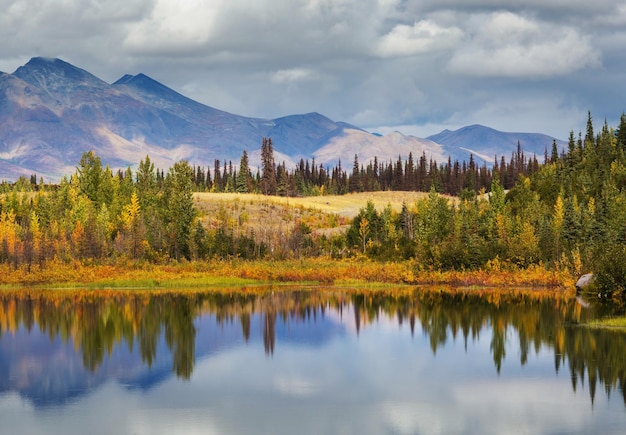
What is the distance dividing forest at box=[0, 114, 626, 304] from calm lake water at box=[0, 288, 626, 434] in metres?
15.8

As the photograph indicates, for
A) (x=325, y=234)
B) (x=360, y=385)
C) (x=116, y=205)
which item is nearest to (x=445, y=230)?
(x=325, y=234)

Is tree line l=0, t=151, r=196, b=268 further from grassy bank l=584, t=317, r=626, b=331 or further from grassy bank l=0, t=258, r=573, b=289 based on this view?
grassy bank l=584, t=317, r=626, b=331

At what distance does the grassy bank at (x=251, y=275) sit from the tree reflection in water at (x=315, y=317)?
5007mm

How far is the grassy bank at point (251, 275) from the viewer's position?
2965 inches

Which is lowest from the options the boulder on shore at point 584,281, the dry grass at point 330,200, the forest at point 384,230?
the boulder on shore at point 584,281

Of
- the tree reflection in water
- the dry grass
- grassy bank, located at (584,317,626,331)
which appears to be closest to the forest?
→ the tree reflection in water

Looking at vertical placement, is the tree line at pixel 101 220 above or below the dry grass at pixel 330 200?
below

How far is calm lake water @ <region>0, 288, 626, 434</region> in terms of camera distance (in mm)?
28828

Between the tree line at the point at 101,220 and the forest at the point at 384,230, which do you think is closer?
the forest at the point at 384,230

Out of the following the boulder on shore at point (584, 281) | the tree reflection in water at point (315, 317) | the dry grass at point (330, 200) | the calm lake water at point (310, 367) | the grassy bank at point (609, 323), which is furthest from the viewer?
the dry grass at point (330, 200)

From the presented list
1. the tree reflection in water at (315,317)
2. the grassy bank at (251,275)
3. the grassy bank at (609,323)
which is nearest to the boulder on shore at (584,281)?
the tree reflection in water at (315,317)

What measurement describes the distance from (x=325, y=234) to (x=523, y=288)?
1569 inches

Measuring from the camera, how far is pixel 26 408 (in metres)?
30.8

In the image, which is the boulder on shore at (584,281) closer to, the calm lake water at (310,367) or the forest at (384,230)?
the forest at (384,230)
